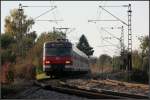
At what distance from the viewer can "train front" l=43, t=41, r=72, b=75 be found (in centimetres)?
3409

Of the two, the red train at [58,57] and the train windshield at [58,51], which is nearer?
the red train at [58,57]

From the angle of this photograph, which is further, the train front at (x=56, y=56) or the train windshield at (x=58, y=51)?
the train windshield at (x=58, y=51)

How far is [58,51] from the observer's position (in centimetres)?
3434

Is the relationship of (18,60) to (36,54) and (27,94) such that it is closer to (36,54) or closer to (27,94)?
(36,54)

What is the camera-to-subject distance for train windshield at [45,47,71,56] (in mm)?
34219

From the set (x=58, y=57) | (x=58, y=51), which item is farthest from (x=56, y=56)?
(x=58, y=51)

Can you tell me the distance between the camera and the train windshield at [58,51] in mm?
34219

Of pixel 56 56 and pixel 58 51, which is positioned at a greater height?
pixel 58 51

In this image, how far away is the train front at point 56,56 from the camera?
34.1 meters

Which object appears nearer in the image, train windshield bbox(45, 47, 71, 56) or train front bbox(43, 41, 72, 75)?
train front bbox(43, 41, 72, 75)

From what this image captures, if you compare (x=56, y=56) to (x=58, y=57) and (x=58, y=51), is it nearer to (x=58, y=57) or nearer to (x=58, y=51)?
(x=58, y=57)

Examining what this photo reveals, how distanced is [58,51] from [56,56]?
0.38 meters

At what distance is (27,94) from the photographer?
18.2m

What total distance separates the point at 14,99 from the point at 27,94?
2183 millimetres
